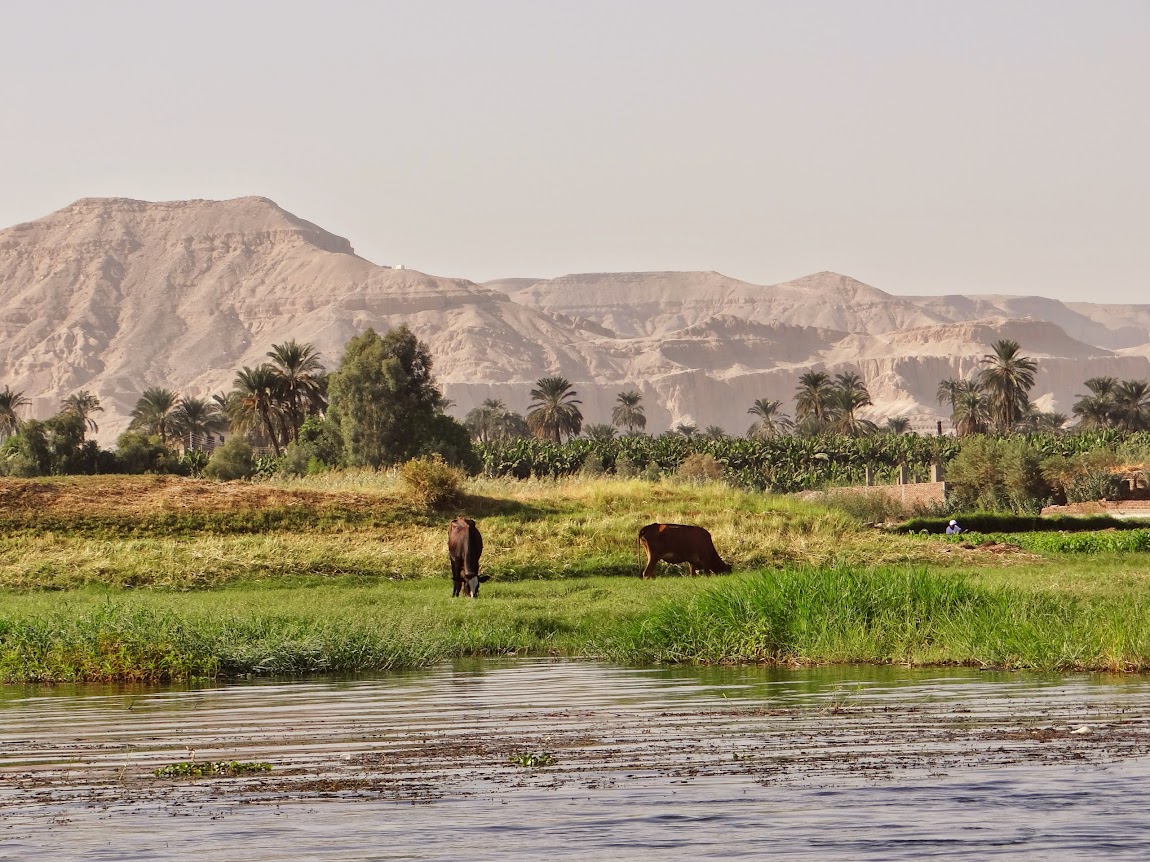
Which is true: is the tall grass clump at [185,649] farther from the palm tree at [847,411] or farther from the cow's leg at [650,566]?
the palm tree at [847,411]

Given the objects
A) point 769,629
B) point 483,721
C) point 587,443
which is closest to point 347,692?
point 483,721

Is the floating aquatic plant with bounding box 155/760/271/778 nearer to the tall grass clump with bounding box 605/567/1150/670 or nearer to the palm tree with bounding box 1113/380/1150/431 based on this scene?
the tall grass clump with bounding box 605/567/1150/670

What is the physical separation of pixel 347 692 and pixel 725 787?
23.6 feet

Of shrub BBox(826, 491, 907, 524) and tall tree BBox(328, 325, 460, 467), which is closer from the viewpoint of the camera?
shrub BBox(826, 491, 907, 524)

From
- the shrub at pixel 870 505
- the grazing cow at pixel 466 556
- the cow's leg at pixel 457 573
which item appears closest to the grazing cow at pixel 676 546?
the grazing cow at pixel 466 556

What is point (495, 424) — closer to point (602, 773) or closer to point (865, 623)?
point (865, 623)

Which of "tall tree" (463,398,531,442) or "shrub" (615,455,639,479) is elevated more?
"tall tree" (463,398,531,442)

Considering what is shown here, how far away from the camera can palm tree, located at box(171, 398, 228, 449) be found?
138750 mm

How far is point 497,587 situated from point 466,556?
2.10 meters

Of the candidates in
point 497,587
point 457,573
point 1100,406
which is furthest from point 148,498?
point 1100,406

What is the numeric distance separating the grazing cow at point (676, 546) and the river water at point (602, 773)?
57.0ft

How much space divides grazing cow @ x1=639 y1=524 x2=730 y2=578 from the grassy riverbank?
1144 mm

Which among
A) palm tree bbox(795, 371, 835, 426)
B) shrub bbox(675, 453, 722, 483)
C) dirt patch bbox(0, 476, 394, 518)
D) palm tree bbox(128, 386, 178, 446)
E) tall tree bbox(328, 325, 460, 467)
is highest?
palm tree bbox(795, 371, 835, 426)

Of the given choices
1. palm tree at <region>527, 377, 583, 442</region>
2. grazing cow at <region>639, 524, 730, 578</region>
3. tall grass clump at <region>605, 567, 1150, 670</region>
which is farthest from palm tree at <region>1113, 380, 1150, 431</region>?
tall grass clump at <region>605, 567, 1150, 670</region>
